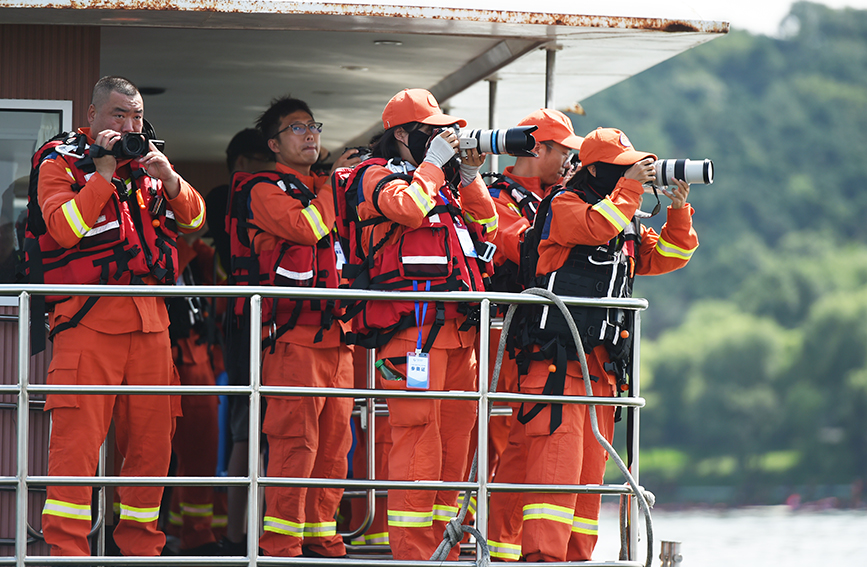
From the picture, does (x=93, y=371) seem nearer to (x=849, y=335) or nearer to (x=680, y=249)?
(x=680, y=249)

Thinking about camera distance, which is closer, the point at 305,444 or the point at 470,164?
the point at 470,164

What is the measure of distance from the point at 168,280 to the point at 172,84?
3.00m

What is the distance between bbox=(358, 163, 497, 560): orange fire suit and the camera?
4.38m

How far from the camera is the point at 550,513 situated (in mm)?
4449

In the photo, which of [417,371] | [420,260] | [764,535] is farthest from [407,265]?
[764,535]

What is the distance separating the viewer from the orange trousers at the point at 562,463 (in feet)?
14.6

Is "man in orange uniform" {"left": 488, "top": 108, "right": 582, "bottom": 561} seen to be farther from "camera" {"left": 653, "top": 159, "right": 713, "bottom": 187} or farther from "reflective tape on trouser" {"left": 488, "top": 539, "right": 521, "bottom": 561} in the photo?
"camera" {"left": 653, "top": 159, "right": 713, "bottom": 187}

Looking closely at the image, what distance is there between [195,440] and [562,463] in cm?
260

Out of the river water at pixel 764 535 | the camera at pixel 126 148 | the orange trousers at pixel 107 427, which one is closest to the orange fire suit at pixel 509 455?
the orange trousers at pixel 107 427

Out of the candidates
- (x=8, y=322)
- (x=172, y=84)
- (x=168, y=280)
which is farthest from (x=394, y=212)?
(x=172, y=84)

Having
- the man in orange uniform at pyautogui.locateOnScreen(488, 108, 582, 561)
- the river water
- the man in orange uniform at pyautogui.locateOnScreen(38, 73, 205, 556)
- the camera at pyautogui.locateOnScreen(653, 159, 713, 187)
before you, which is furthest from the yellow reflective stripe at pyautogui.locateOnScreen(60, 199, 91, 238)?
the river water

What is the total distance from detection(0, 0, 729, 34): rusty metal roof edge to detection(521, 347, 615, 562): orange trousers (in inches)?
60.1

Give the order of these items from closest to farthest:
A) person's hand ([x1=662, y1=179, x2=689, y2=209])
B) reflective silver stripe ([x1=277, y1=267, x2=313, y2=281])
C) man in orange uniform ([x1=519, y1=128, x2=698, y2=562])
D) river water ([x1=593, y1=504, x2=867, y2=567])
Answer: man in orange uniform ([x1=519, y1=128, x2=698, y2=562])
person's hand ([x1=662, y1=179, x2=689, y2=209])
reflective silver stripe ([x1=277, y1=267, x2=313, y2=281])
river water ([x1=593, y1=504, x2=867, y2=567])

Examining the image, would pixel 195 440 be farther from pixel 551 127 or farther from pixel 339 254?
pixel 551 127
